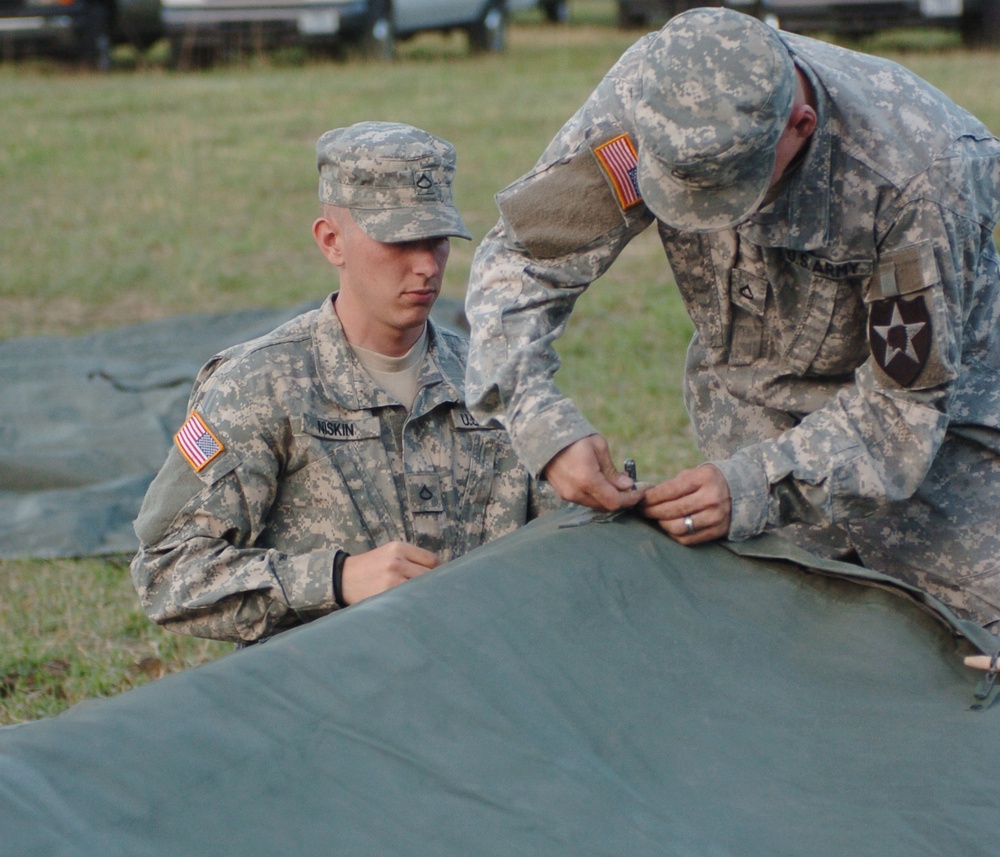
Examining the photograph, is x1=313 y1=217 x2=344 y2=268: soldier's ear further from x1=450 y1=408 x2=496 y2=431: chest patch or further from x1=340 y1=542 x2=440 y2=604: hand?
x1=340 y1=542 x2=440 y2=604: hand

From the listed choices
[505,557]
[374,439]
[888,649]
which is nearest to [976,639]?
[888,649]

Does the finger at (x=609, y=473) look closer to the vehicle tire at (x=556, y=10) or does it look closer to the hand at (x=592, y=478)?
the hand at (x=592, y=478)

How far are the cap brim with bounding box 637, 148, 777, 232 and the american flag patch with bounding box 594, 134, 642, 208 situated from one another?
0.24 m

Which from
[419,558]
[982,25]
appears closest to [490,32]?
[982,25]

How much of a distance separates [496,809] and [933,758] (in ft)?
2.13

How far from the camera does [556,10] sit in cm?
1841

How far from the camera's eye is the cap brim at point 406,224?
259cm

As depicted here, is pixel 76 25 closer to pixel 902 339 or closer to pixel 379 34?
pixel 379 34

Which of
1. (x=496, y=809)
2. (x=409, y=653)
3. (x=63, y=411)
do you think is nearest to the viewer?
(x=496, y=809)

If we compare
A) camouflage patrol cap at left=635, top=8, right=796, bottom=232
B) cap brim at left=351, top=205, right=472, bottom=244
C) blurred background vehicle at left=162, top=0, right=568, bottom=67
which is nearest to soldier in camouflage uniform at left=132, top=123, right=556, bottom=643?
cap brim at left=351, top=205, right=472, bottom=244

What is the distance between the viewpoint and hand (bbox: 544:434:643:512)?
2238 mm

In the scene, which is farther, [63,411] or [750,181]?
[63,411]

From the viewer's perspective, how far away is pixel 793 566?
7.52 feet

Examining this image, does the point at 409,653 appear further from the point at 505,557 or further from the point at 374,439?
the point at 374,439
